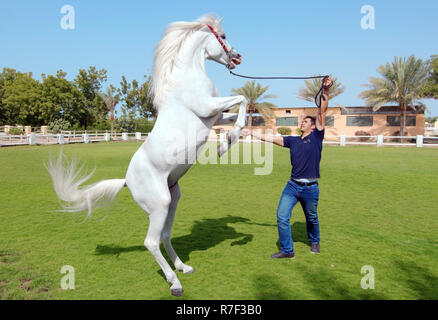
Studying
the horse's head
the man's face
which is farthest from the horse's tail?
the man's face

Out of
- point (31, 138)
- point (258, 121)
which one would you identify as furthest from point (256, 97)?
point (31, 138)

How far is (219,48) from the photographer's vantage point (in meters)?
3.70

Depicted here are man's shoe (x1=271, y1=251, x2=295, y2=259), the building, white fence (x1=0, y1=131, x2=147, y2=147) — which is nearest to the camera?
man's shoe (x1=271, y1=251, x2=295, y2=259)

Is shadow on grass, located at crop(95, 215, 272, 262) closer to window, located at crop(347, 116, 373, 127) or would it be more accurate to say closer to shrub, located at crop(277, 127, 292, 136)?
shrub, located at crop(277, 127, 292, 136)

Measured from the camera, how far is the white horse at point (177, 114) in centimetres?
349

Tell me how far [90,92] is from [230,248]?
162 feet

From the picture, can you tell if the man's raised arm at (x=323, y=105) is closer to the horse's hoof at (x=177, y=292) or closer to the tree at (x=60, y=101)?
the horse's hoof at (x=177, y=292)

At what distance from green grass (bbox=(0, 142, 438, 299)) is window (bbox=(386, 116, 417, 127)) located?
32741 mm

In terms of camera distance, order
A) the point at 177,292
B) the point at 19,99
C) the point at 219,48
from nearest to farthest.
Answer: the point at 177,292
the point at 219,48
the point at 19,99

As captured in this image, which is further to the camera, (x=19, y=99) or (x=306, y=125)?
(x=19, y=99)

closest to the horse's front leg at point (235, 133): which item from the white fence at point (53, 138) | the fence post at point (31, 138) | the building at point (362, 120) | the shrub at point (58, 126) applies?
the white fence at point (53, 138)

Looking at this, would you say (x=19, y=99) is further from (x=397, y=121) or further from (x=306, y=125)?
(x=306, y=125)

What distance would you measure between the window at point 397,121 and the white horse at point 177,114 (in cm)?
4001

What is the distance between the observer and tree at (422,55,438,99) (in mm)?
32903
